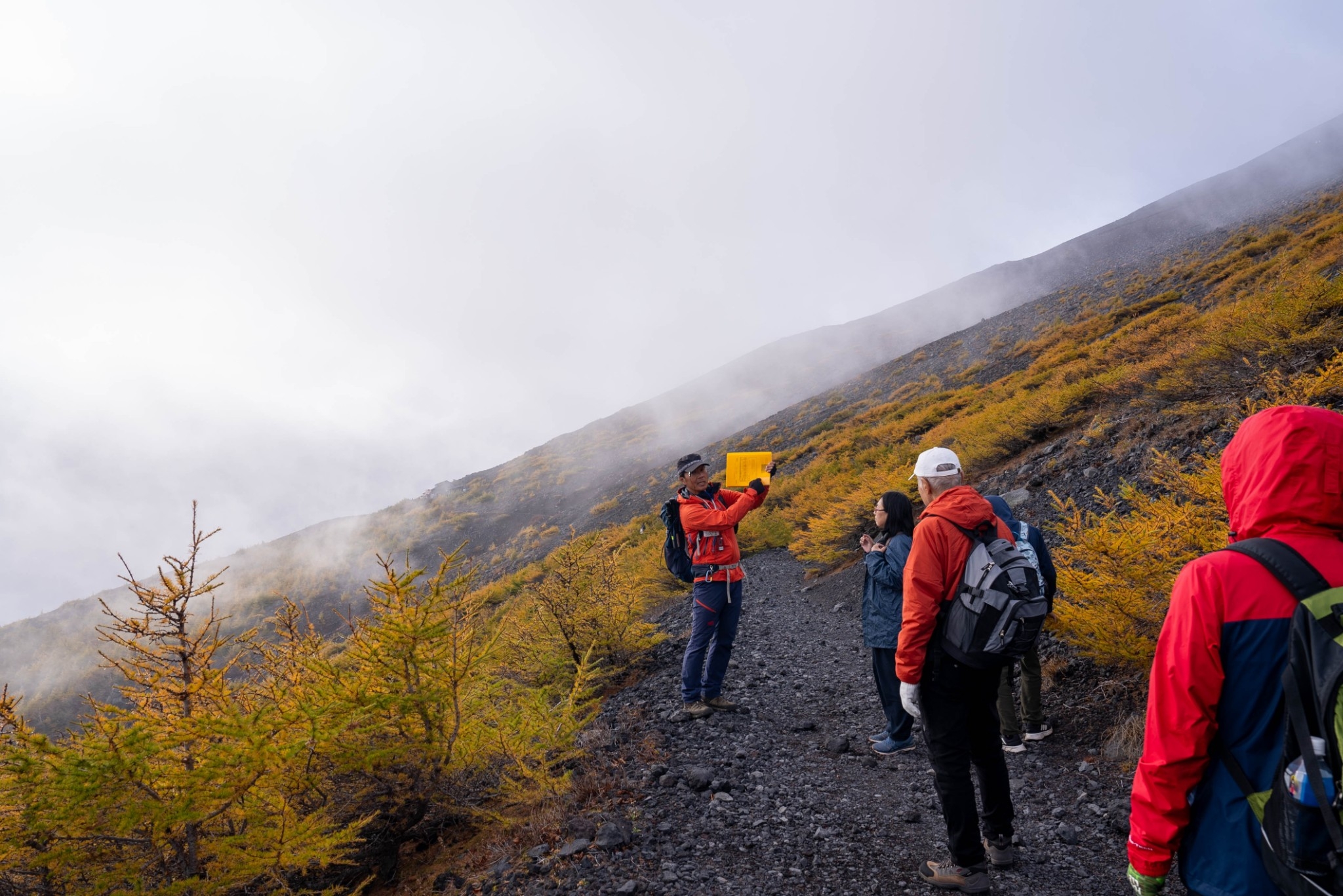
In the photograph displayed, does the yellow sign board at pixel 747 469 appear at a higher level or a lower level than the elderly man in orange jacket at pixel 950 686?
higher

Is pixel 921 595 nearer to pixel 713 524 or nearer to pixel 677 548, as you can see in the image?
pixel 713 524

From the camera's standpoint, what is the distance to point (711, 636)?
4.66 meters

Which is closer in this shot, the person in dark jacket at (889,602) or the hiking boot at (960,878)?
the hiking boot at (960,878)

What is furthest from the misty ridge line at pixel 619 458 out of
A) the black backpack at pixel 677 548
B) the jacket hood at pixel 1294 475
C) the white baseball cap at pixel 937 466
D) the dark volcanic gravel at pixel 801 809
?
the jacket hood at pixel 1294 475

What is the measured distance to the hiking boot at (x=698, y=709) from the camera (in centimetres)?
453

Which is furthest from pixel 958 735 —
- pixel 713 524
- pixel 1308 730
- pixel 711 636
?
pixel 711 636

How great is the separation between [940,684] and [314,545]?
36.4 meters

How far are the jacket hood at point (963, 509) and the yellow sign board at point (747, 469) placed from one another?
213 cm

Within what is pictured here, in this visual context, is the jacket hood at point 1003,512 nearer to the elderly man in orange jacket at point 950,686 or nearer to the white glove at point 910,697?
the elderly man in orange jacket at point 950,686

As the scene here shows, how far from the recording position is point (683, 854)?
286 cm

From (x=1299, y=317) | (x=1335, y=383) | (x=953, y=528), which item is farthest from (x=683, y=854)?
(x=1299, y=317)

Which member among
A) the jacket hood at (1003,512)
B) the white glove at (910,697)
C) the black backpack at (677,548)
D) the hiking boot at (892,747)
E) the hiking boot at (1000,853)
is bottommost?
the hiking boot at (892,747)

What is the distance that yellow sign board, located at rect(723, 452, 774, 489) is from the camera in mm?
4672

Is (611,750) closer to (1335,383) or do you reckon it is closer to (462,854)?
(462,854)
